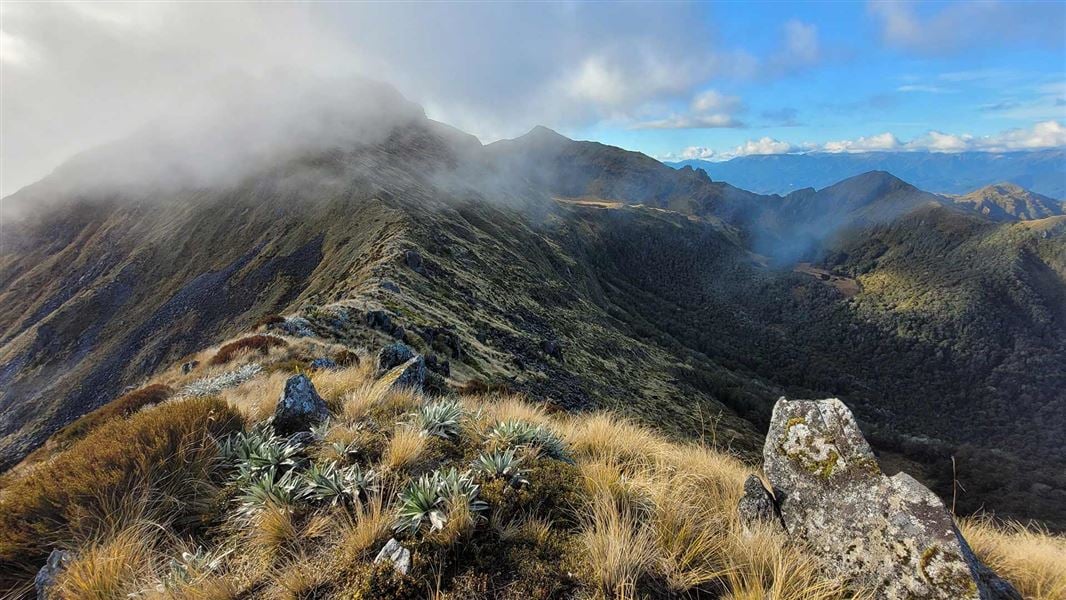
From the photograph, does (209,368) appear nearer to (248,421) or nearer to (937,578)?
(248,421)

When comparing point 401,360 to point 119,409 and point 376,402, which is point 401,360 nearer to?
point 119,409

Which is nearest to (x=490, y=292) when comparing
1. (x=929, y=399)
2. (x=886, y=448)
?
(x=886, y=448)

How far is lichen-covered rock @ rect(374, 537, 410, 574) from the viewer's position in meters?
3.67

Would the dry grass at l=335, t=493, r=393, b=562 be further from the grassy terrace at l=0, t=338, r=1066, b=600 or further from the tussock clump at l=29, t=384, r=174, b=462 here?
the tussock clump at l=29, t=384, r=174, b=462

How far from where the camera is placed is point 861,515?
434 cm

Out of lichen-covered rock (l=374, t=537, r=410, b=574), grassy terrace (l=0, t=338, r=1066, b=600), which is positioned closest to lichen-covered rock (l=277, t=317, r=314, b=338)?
grassy terrace (l=0, t=338, r=1066, b=600)

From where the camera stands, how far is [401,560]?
3.71 m

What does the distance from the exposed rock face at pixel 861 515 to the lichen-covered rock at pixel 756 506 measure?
206mm

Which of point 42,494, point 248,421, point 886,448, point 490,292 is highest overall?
point 42,494

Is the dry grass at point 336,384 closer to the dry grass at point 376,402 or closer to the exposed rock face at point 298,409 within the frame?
the dry grass at point 376,402

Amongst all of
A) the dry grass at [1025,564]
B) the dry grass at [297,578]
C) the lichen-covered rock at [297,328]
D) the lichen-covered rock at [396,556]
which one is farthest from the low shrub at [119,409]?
the dry grass at [1025,564]

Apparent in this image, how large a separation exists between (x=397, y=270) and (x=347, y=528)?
59.2 metres

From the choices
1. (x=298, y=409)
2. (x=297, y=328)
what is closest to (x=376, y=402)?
(x=298, y=409)

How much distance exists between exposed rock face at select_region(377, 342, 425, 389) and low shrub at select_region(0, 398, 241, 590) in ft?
16.0
